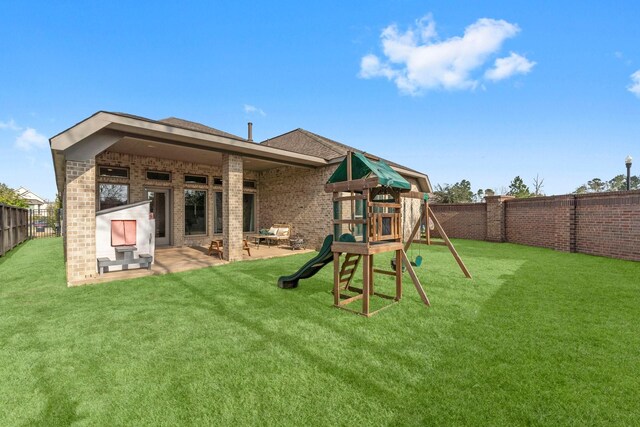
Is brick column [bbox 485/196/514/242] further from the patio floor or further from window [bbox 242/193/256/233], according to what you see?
window [bbox 242/193/256/233]

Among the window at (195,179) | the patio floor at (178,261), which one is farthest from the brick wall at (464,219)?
the window at (195,179)

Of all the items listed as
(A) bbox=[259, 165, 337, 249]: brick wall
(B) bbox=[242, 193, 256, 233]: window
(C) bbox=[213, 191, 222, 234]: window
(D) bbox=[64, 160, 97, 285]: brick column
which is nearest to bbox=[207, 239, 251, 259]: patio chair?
(C) bbox=[213, 191, 222, 234]: window

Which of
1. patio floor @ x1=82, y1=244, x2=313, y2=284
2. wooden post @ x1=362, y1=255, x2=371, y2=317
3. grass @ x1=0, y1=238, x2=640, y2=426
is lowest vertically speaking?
grass @ x1=0, y1=238, x2=640, y2=426

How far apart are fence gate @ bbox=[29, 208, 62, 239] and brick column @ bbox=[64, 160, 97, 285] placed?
58.4 ft

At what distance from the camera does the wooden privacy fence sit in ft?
34.9

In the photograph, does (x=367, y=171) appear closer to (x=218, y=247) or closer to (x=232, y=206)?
(x=232, y=206)

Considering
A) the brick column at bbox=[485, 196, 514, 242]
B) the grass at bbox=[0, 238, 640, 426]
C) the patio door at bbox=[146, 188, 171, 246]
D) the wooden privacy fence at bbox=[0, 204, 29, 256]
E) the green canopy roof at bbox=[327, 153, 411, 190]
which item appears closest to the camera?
the grass at bbox=[0, 238, 640, 426]

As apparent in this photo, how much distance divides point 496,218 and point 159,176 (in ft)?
54.7

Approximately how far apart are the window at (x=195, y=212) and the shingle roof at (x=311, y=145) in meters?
4.24

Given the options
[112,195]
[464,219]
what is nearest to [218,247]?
[112,195]

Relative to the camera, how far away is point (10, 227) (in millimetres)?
12047

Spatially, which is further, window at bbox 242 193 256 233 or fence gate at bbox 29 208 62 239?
fence gate at bbox 29 208 62 239

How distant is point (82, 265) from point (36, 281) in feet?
3.78

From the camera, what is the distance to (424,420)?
206cm
